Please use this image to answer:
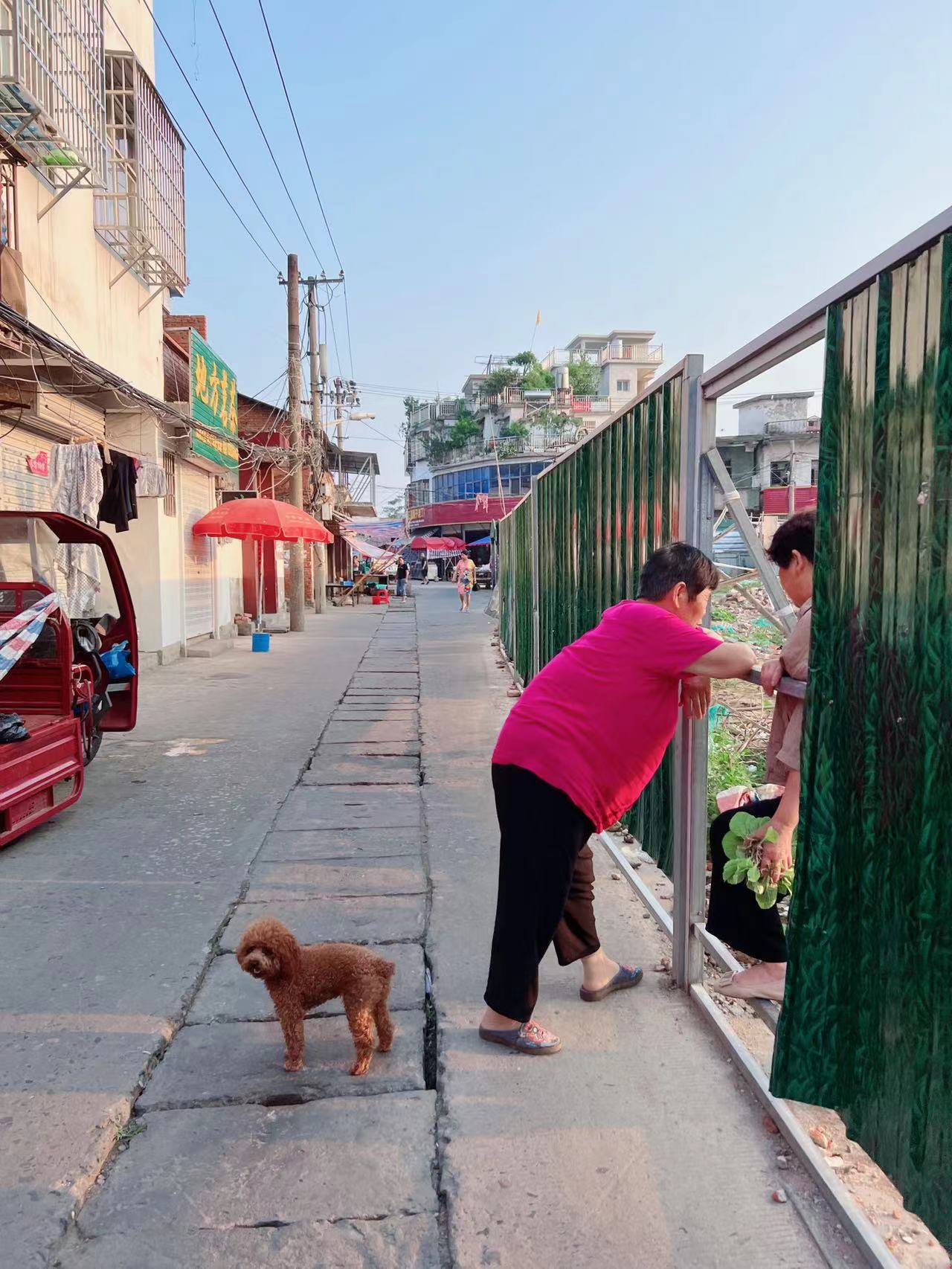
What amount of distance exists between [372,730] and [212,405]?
826cm

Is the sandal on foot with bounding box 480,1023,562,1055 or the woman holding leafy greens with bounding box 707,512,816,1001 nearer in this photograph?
the woman holding leafy greens with bounding box 707,512,816,1001

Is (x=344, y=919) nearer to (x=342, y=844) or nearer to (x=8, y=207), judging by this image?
(x=342, y=844)

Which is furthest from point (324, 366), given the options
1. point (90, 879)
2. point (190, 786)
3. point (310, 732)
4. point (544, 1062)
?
point (544, 1062)

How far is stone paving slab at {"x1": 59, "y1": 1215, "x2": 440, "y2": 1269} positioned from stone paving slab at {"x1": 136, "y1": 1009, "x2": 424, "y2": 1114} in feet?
1.77

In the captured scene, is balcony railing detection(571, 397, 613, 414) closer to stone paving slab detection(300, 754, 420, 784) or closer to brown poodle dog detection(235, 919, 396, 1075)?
stone paving slab detection(300, 754, 420, 784)

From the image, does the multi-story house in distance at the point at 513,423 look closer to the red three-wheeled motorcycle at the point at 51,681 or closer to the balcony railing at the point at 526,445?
the balcony railing at the point at 526,445

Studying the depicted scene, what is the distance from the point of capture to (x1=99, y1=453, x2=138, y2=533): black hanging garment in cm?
923

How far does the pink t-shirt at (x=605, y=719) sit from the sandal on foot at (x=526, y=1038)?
72 centimetres

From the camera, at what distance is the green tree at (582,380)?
2842 inches

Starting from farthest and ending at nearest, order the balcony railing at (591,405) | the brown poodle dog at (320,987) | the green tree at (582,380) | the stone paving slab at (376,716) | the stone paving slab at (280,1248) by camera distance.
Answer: the green tree at (582,380) < the balcony railing at (591,405) < the stone paving slab at (376,716) < the brown poodle dog at (320,987) < the stone paving slab at (280,1248)

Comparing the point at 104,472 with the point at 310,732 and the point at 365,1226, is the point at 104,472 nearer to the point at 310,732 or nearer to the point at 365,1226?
the point at 310,732

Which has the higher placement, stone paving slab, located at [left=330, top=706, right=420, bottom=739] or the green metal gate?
the green metal gate

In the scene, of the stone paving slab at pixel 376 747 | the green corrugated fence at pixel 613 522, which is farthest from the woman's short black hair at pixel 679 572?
the stone paving slab at pixel 376 747

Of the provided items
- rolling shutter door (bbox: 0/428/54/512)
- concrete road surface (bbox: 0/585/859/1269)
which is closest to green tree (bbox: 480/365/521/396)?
rolling shutter door (bbox: 0/428/54/512)
